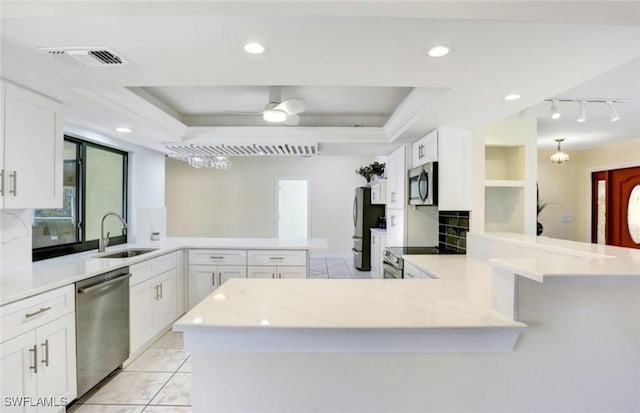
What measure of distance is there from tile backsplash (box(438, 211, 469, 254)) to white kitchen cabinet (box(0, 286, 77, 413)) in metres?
3.24

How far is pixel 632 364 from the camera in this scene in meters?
1.34

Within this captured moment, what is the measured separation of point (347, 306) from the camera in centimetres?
143

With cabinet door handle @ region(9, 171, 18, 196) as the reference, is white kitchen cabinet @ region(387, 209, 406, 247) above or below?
below

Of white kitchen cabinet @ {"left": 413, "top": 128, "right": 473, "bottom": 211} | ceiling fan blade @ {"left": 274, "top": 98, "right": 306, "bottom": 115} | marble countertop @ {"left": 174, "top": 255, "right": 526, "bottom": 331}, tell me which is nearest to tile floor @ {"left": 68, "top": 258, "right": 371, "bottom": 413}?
marble countertop @ {"left": 174, "top": 255, "right": 526, "bottom": 331}

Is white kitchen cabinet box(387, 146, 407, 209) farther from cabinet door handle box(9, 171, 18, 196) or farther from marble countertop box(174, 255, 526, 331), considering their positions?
cabinet door handle box(9, 171, 18, 196)

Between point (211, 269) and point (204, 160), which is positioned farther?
point (204, 160)

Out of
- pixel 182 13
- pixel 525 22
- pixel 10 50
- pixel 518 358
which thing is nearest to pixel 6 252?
pixel 10 50

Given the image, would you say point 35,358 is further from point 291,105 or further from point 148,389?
point 291,105

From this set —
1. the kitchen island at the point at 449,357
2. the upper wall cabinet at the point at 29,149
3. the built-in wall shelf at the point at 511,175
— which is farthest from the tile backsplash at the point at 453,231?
the upper wall cabinet at the point at 29,149

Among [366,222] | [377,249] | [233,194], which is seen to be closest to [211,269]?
[377,249]

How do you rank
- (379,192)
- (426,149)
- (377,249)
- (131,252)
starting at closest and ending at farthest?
1. (426,149)
2. (131,252)
3. (377,249)
4. (379,192)

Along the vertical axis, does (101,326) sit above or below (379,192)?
below

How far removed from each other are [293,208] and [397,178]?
12.9 feet

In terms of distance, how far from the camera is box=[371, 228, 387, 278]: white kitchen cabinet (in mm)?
5445
